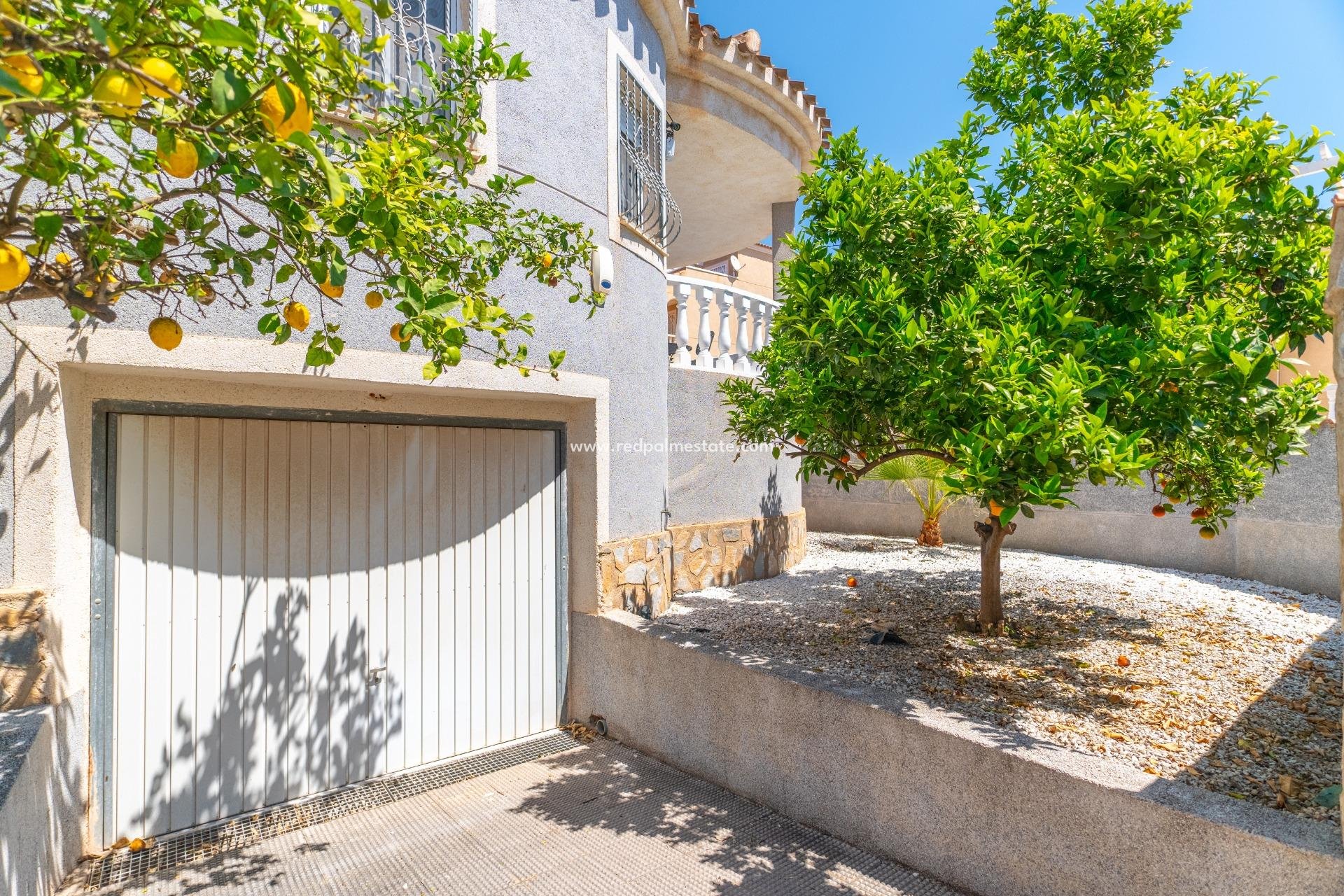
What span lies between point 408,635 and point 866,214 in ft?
14.7

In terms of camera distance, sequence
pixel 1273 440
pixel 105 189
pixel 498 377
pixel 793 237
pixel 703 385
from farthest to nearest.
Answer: pixel 703 385 → pixel 498 377 → pixel 793 237 → pixel 1273 440 → pixel 105 189

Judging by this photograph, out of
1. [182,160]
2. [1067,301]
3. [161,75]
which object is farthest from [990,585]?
[161,75]

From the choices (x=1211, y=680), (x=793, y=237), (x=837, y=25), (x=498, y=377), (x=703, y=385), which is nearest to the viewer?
(x=793, y=237)

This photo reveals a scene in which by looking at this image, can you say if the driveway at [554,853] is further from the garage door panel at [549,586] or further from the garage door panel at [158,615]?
the garage door panel at [549,586]

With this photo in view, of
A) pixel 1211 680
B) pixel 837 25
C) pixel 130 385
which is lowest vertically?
pixel 1211 680

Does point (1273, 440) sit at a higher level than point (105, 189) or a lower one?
lower

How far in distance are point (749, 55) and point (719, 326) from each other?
11.2 feet

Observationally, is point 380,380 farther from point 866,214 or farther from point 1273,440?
point 1273,440

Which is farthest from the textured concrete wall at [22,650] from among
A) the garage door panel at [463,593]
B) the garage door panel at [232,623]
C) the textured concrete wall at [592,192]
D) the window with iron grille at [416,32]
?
the window with iron grille at [416,32]

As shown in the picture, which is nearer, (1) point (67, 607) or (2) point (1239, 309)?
(2) point (1239, 309)

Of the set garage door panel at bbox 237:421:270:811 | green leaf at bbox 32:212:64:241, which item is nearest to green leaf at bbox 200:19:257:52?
green leaf at bbox 32:212:64:241

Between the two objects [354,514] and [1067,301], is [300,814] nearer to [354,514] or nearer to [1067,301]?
[354,514]

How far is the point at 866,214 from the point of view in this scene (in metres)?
4.04

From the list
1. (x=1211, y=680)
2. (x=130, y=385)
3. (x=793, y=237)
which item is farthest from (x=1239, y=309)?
(x=130, y=385)
